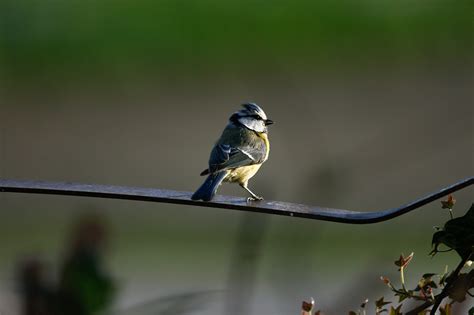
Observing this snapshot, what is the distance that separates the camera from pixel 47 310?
3.68 ft

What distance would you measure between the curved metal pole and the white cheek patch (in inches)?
31.8

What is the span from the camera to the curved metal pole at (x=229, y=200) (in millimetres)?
1092

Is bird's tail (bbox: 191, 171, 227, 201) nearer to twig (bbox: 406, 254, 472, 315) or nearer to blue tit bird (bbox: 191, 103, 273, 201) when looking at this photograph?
blue tit bird (bbox: 191, 103, 273, 201)

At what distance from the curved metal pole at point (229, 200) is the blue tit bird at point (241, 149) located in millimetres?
425

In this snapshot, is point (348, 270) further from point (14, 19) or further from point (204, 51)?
point (14, 19)

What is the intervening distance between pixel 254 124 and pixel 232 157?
0.24 metres

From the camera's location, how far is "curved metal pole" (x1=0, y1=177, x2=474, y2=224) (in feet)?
3.58

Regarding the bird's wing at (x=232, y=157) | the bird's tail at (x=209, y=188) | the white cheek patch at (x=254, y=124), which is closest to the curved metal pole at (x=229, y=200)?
the bird's tail at (x=209, y=188)

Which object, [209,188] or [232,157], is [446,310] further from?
[232,157]

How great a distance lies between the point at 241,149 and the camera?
1998mm

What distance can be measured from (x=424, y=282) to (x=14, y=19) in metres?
1.76

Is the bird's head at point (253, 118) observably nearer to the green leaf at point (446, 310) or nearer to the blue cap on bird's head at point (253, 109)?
the blue cap on bird's head at point (253, 109)

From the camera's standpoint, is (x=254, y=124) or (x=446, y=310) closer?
(x=446, y=310)

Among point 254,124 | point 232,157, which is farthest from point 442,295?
point 254,124
